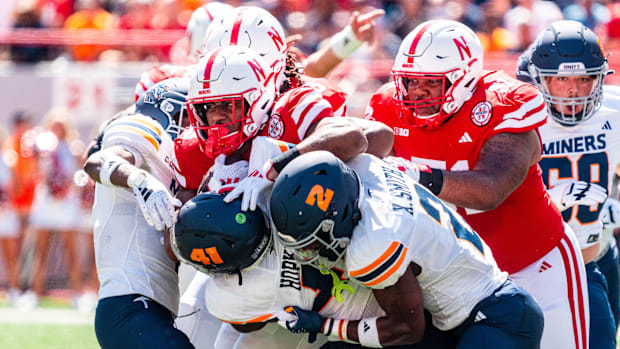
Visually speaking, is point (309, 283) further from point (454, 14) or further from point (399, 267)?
→ point (454, 14)

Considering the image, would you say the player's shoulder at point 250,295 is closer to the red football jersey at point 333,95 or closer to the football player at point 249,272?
the football player at point 249,272

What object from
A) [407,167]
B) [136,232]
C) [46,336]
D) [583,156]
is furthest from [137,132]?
[46,336]

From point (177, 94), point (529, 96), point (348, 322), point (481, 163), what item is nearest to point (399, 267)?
point (348, 322)

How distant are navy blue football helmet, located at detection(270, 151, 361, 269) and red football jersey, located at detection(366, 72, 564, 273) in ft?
2.88

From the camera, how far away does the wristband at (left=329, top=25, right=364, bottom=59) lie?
5.23 meters

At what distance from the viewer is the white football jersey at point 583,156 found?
4340mm

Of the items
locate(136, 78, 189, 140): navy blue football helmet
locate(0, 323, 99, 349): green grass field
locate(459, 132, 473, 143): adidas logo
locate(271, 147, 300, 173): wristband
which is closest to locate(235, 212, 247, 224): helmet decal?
locate(271, 147, 300, 173): wristband

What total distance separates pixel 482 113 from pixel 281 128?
82 centimetres

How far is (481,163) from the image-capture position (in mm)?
3531

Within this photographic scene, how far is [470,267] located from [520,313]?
24cm

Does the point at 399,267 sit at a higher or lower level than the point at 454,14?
higher

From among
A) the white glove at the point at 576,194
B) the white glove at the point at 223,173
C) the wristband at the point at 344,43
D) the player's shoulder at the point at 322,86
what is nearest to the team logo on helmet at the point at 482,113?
the player's shoulder at the point at 322,86

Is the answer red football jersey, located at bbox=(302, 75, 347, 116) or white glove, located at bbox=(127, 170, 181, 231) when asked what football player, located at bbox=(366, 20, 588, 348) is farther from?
white glove, located at bbox=(127, 170, 181, 231)

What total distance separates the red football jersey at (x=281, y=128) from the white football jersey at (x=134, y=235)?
0.16m
